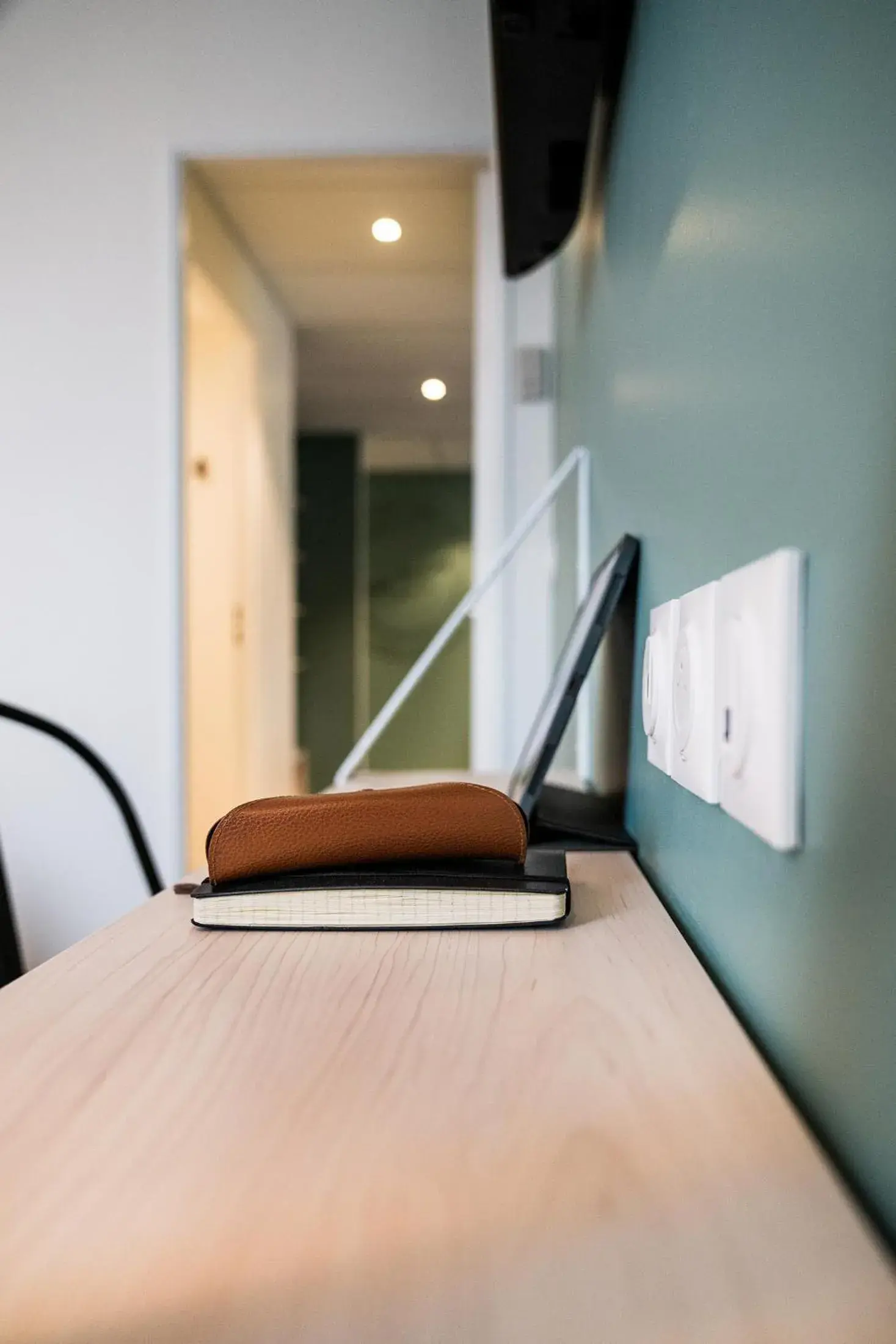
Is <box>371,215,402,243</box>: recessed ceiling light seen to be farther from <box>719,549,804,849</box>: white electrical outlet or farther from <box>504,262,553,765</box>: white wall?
<box>719,549,804,849</box>: white electrical outlet

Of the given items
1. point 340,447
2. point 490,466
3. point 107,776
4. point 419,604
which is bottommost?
point 107,776

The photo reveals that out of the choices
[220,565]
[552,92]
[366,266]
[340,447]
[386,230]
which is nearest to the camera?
[552,92]

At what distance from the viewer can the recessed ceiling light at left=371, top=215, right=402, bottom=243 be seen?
113 inches

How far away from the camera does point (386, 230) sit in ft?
9.61

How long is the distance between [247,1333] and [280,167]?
2.29 meters

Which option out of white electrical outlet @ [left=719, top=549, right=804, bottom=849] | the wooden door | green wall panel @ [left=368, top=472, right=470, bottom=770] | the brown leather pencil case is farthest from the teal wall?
green wall panel @ [left=368, top=472, right=470, bottom=770]

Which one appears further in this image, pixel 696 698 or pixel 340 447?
pixel 340 447

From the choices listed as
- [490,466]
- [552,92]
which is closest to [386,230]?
[490,466]

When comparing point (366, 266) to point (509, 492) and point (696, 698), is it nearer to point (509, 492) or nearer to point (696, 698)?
point (509, 492)

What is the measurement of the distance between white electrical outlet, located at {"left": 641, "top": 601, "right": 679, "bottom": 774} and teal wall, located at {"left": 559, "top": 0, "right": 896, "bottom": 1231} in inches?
1.1

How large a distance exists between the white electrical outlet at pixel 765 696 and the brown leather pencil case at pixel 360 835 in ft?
0.58

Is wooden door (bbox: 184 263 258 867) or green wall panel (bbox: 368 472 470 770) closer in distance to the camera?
wooden door (bbox: 184 263 258 867)

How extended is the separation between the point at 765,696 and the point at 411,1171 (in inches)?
9.0

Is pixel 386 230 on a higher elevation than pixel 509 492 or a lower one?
higher
